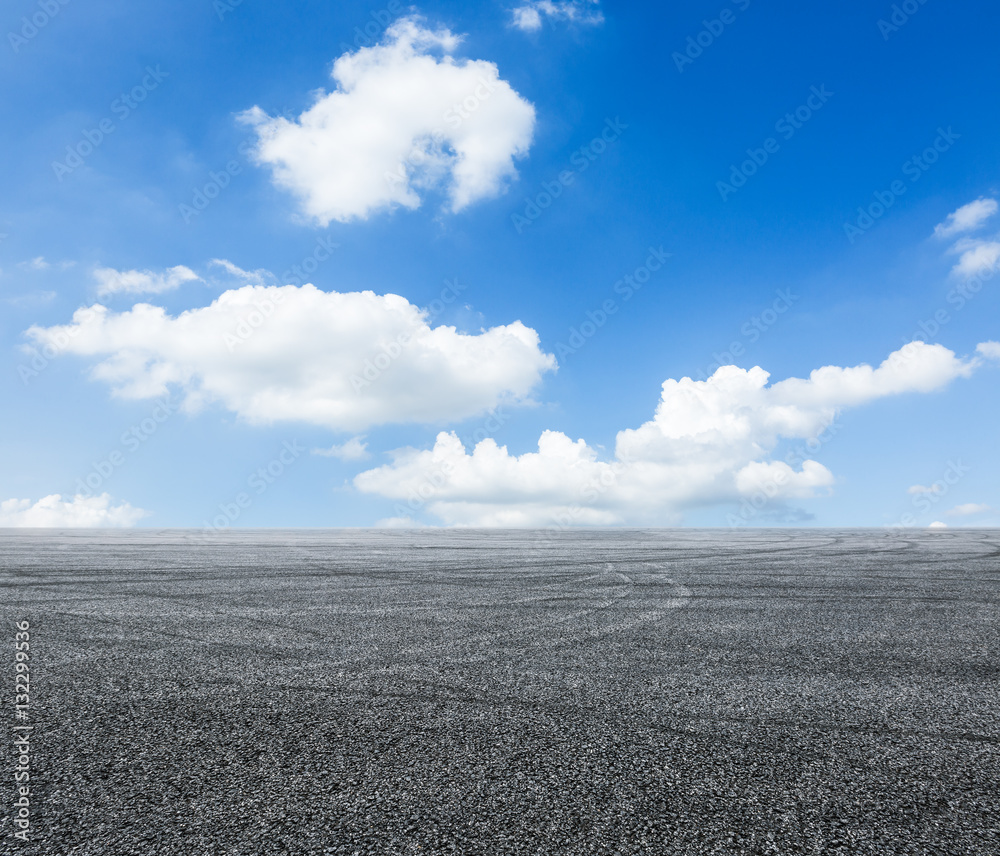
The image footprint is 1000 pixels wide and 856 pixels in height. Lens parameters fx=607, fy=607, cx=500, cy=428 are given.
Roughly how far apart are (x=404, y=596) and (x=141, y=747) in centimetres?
518

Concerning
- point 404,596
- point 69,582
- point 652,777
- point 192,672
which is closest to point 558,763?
point 652,777

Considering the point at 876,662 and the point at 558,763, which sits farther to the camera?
the point at 876,662

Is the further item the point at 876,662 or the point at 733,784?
the point at 876,662

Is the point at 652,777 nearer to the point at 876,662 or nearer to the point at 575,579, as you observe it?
the point at 876,662

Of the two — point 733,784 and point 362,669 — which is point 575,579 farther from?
point 733,784

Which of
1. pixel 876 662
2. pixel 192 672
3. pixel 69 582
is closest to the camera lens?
pixel 192 672

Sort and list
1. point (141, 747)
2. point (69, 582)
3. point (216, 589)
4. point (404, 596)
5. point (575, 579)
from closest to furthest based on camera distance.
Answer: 1. point (141, 747)
2. point (404, 596)
3. point (216, 589)
4. point (69, 582)
5. point (575, 579)

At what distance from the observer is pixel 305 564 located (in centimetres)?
1312

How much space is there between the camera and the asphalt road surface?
2.20 meters

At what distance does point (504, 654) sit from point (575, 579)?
5552mm

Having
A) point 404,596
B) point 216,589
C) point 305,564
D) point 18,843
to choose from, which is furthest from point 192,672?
point 305,564

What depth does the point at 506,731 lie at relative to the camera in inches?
120

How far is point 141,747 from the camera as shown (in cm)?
289

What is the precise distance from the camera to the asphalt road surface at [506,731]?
7.22 feet
